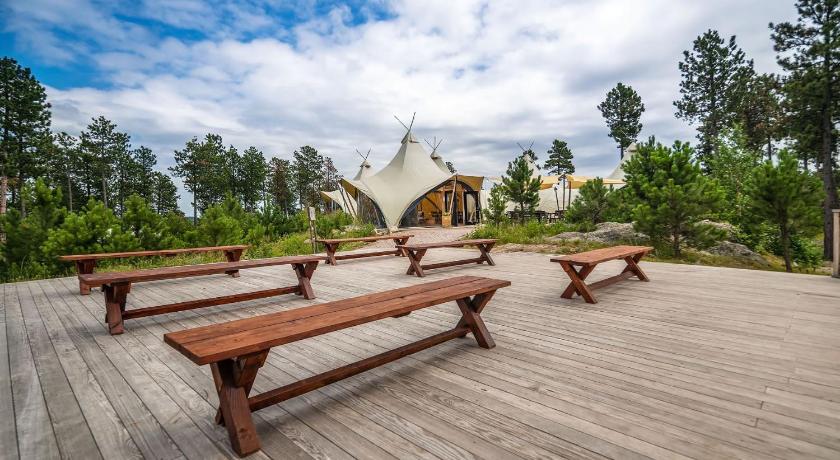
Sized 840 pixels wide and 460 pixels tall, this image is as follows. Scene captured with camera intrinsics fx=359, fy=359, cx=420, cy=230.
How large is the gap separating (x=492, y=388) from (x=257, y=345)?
1.30 metres

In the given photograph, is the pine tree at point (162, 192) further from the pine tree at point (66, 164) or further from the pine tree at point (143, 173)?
the pine tree at point (66, 164)

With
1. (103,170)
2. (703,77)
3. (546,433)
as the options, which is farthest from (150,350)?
(103,170)

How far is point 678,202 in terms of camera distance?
26.7 feet

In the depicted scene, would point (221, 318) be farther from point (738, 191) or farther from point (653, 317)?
point (738, 191)

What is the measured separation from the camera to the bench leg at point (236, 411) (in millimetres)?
1537

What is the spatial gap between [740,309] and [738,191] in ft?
58.6

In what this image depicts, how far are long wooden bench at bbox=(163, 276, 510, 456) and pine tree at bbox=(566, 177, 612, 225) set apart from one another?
12.2 m

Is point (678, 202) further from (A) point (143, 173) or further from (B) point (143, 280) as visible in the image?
(A) point (143, 173)

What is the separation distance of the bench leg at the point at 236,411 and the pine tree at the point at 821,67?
799 inches

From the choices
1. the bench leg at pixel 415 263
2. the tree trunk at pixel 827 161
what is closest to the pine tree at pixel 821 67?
the tree trunk at pixel 827 161

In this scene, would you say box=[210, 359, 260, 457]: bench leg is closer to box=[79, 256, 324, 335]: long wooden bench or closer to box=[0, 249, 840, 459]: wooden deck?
box=[0, 249, 840, 459]: wooden deck

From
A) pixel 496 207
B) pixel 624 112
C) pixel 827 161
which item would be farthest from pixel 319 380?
pixel 624 112

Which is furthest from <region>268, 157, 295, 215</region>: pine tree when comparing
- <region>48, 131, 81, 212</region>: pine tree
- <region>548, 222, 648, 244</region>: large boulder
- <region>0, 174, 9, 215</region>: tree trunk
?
<region>548, 222, 648, 244</region>: large boulder

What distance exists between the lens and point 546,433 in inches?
63.4
